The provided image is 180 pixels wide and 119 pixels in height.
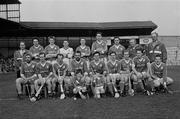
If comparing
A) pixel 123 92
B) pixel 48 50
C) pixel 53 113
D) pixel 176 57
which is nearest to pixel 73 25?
pixel 176 57

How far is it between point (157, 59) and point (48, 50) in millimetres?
3550

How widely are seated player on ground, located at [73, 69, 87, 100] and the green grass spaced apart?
0.39m

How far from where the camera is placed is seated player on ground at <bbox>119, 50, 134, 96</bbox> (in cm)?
844

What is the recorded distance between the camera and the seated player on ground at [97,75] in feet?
27.6

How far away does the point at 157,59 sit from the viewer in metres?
8.85

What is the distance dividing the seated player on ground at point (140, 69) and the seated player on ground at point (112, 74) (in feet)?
1.71

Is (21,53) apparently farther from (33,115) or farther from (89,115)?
(89,115)

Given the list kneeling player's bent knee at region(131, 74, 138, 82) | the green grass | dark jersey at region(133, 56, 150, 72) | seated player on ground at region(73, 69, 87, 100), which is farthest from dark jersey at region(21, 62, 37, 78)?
dark jersey at region(133, 56, 150, 72)

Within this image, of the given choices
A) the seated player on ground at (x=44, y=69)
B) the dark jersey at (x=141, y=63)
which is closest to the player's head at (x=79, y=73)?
the seated player on ground at (x=44, y=69)

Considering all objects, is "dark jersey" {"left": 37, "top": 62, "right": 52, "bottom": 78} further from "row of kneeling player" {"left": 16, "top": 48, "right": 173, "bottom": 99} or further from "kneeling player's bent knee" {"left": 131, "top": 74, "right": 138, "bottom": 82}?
"kneeling player's bent knee" {"left": 131, "top": 74, "right": 138, "bottom": 82}

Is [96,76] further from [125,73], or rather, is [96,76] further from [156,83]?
[156,83]

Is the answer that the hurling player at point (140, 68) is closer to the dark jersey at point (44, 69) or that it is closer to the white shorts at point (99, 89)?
the white shorts at point (99, 89)

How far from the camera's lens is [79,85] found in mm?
8484

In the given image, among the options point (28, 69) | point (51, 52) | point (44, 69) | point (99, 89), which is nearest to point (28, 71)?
point (28, 69)
